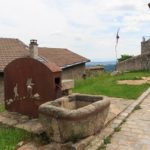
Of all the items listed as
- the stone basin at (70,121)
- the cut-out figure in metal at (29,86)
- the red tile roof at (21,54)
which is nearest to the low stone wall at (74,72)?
the red tile roof at (21,54)

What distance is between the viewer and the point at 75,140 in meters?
6.21

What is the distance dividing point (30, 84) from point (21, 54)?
15.1 metres

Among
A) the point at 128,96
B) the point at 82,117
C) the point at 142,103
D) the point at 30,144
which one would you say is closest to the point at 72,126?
the point at 82,117

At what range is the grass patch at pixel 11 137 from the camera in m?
6.53

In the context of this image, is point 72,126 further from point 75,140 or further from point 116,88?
point 116,88

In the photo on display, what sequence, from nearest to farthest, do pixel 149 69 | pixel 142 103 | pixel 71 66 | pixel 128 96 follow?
pixel 142 103
pixel 128 96
pixel 149 69
pixel 71 66

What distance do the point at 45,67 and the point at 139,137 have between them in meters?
3.05

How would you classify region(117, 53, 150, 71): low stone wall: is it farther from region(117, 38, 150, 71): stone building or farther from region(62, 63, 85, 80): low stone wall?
region(62, 63, 85, 80): low stone wall

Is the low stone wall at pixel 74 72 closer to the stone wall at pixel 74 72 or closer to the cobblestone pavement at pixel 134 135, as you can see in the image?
the stone wall at pixel 74 72

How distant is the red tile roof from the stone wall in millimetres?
565

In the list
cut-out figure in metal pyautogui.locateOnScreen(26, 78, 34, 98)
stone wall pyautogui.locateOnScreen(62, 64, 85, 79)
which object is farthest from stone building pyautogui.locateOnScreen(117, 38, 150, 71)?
cut-out figure in metal pyautogui.locateOnScreen(26, 78, 34, 98)

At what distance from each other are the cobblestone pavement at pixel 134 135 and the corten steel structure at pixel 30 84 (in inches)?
81.7

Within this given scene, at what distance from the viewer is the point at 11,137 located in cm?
697

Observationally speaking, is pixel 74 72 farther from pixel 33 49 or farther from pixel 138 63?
pixel 33 49
